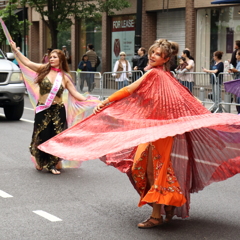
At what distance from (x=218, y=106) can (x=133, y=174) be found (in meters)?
9.25

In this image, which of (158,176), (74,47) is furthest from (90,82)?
(158,176)

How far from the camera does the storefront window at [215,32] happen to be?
21281 mm

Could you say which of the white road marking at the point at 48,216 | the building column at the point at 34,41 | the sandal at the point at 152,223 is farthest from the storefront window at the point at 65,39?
the sandal at the point at 152,223

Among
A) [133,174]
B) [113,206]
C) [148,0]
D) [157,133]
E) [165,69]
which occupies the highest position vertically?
[148,0]

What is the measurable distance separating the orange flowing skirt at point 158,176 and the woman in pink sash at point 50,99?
2898mm

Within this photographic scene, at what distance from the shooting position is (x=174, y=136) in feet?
18.4

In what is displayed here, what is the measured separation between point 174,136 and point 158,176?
A: 420 millimetres

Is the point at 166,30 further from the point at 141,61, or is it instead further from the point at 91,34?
the point at 141,61

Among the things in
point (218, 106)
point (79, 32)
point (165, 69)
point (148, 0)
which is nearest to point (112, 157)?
point (165, 69)

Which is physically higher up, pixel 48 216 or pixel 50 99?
pixel 50 99

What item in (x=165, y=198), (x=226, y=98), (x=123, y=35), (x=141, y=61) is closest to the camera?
(x=165, y=198)

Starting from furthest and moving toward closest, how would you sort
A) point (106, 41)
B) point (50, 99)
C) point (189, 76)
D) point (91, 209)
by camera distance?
point (106, 41)
point (189, 76)
point (50, 99)
point (91, 209)

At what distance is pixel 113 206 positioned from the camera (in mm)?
6512

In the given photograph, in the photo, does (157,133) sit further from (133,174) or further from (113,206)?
(113,206)
